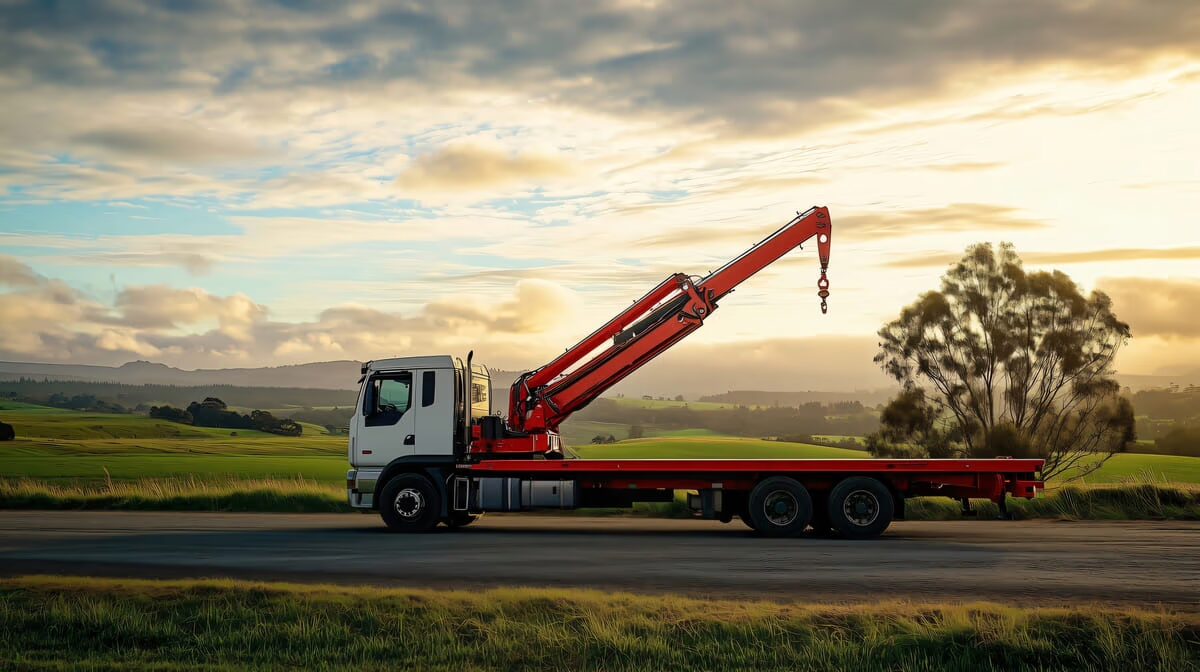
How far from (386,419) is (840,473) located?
31.1 ft

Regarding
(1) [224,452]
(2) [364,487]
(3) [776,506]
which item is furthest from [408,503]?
(1) [224,452]

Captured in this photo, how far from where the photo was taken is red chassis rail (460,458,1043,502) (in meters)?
20.3

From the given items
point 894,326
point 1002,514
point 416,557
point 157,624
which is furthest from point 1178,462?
point 157,624

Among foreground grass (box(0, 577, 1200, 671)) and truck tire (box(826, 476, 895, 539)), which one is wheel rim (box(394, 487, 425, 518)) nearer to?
truck tire (box(826, 476, 895, 539))

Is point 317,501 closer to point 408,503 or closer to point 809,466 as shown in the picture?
point 408,503

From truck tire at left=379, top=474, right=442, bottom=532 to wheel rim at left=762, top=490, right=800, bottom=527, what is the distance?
6.75 metres

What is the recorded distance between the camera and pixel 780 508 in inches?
806

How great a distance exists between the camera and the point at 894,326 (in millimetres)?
51625

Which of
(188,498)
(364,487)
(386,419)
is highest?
(386,419)

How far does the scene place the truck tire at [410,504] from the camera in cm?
2183

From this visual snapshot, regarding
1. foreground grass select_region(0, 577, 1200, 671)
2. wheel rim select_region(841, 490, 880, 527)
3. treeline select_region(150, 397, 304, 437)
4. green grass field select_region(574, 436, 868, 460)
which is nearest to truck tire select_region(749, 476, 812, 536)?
wheel rim select_region(841, 490, 880, 527)

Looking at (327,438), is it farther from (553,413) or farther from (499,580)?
(499,580)

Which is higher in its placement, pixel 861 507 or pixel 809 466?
pixel 809 466

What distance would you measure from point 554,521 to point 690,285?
679cm
